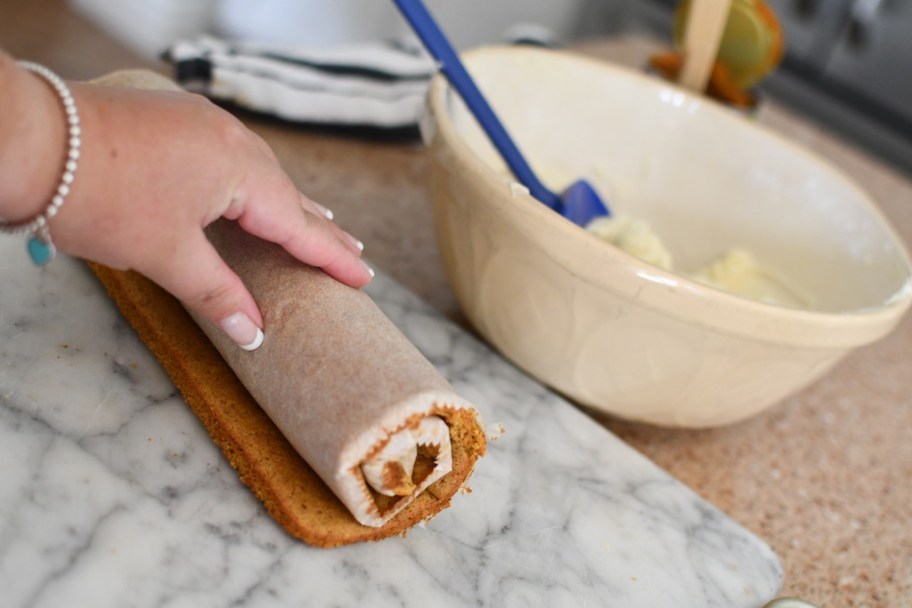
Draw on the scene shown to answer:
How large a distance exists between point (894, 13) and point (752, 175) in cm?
123

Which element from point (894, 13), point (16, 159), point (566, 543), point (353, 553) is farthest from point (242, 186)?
point (894, 13)

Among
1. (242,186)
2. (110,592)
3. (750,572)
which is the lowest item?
(750,572)

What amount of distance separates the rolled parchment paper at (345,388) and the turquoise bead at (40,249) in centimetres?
15

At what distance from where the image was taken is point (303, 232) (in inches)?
22.6

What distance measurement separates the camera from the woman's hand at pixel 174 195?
473mm

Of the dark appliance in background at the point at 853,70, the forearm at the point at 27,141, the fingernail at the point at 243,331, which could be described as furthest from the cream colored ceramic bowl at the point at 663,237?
the dark appliance in background at the point at 853,70

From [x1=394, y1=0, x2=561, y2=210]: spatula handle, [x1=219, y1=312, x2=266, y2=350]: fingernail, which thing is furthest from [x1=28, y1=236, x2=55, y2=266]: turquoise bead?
[x1=394, y1=0, x2=561, y2=210]: spatula handle

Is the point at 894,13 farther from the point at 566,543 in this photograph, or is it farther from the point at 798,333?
the point at 566,543

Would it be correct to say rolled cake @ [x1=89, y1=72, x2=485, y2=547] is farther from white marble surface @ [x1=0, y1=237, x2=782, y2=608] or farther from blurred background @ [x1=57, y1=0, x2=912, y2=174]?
blurred background @ [x1=57, y1=0, x2=912, y2=174]

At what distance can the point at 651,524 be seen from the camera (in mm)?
678

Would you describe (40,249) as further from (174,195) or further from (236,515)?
(236,515)

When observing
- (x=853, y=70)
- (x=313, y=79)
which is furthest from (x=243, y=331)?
(x=853, y=70)

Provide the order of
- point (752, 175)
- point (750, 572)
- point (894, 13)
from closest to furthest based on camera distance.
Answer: point (750, 572), point (752, 175), point (894, 13)

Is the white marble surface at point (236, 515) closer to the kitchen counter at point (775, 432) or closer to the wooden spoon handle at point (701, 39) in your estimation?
the kitchen counter at point (775, 432)
